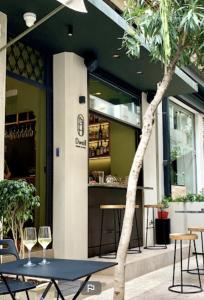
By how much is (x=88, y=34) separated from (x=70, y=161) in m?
1.73

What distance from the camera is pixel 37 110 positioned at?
6773 mm

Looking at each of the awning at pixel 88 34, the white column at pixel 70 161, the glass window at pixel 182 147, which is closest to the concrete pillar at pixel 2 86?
the awning at pixel 88 34

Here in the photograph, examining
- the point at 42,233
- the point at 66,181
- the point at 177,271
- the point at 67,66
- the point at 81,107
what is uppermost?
the point at 67,66

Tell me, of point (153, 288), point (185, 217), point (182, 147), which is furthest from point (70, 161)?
point (182, 147)

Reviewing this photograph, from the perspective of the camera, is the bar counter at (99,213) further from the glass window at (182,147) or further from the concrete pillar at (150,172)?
the glass window at (182,147)

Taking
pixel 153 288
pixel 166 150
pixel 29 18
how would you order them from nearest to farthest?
pixel 29 18, pixel 153 288, pixel 166 150

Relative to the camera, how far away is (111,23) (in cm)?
517

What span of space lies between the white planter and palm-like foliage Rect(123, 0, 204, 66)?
4940mm

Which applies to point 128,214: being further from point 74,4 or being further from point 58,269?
point 74,4

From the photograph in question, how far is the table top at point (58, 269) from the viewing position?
2.16 meters

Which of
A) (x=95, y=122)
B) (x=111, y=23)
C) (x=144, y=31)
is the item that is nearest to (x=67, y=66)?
(x=111, y=23)

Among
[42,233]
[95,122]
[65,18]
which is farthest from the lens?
[95,122]

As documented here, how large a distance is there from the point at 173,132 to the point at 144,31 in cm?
657

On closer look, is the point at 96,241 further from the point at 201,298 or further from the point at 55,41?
the point at 55,41
